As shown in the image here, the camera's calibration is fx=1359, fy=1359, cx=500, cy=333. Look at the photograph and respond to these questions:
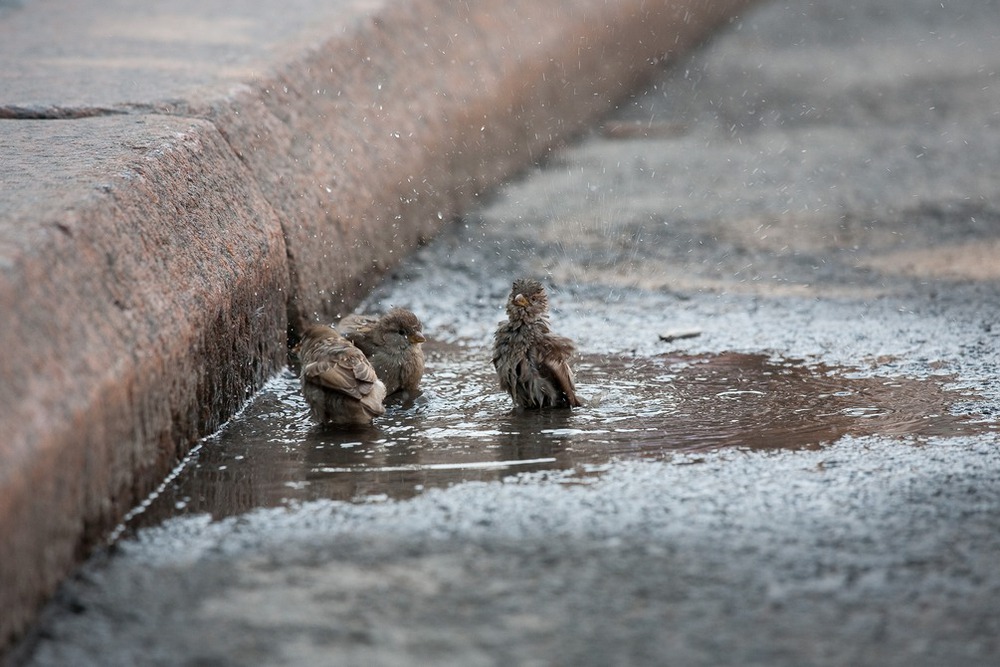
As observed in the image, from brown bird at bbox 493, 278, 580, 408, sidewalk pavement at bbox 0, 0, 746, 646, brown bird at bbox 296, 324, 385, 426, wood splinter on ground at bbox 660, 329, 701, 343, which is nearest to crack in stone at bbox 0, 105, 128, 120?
sidewalk pavement at bbox 0, 0, 746, 646

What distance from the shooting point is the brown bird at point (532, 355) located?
16.1 ft

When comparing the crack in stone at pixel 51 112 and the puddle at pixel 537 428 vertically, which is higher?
the crack in stone at pixel 51 112

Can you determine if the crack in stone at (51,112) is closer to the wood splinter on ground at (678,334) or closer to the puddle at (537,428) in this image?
the puddle at (537,428)

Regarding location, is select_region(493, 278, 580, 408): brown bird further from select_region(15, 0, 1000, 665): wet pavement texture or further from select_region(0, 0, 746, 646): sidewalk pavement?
select_region(0, 0, 746, 646): sidewalk pavement

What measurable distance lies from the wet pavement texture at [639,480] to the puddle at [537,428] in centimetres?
2

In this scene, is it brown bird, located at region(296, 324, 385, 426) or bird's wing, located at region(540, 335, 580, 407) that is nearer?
brown bird, located at region(296, 324, 385, 426)

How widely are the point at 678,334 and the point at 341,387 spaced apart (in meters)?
1.86

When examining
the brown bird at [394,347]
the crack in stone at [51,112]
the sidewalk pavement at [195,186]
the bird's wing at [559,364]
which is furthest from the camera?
the crack in stone at [51,112]

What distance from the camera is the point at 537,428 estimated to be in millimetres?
4707

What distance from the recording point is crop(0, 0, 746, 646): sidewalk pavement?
3434 mm

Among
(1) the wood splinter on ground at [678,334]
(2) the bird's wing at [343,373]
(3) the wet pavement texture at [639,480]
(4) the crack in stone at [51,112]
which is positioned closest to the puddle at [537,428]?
(3) the wet pavement texture at [639,480]

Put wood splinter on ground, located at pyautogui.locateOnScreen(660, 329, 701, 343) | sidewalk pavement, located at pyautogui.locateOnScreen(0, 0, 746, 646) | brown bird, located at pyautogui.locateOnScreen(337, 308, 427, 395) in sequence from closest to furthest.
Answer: sidewalk pavement, located at pyautogui.locateOnScreen(0, 0, 746, 646) → brown bird, located at pyautogui.locateOnScreen(337, 308, 427, 395) → wood splinter on ground, located at pyautogui.locateOnScreen(660, 329, 701, 343)

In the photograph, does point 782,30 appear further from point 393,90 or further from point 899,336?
point 899,336

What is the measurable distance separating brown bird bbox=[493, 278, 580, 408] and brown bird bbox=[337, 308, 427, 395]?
34 cm
